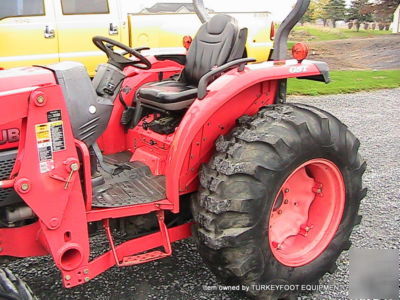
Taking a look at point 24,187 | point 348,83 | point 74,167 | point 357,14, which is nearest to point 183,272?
point 74,167

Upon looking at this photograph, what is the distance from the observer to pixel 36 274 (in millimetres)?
3102

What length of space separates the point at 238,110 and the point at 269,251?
31.8 inches

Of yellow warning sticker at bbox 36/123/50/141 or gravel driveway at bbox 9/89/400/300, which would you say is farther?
gravel driveway at bbox 9/89/400/300

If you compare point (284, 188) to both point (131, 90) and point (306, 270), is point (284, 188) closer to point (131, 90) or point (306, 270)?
point (306, 270)

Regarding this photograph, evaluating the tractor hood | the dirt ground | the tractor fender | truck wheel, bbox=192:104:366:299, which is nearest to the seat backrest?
the tractor fender

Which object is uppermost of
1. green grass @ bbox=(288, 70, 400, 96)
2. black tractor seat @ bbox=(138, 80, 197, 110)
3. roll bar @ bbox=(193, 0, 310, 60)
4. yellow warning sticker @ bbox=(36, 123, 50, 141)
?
roll bar @ bbox=(193, 0, 310, 60)

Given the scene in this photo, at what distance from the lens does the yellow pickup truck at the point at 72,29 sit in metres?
6.48

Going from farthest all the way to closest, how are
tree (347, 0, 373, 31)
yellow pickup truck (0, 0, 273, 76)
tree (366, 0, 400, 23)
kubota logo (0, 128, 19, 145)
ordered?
tree (347, 0, 373, 31), tree (366, 0, 400, 23), yellow pickup truck (0, 0, 273, 76), kubota logo (0, 128, 19, 145)

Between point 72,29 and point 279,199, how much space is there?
490 cm

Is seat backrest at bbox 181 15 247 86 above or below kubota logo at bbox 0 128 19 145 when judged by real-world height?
above

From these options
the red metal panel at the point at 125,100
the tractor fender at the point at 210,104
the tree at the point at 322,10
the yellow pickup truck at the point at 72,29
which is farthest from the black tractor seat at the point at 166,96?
the tree at the point at 322,10

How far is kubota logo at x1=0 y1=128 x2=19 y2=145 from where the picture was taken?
2.30 m

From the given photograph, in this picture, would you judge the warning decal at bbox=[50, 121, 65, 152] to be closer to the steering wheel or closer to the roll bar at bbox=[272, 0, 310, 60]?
the steering wheel

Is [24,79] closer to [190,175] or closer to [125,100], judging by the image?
[190,175]
